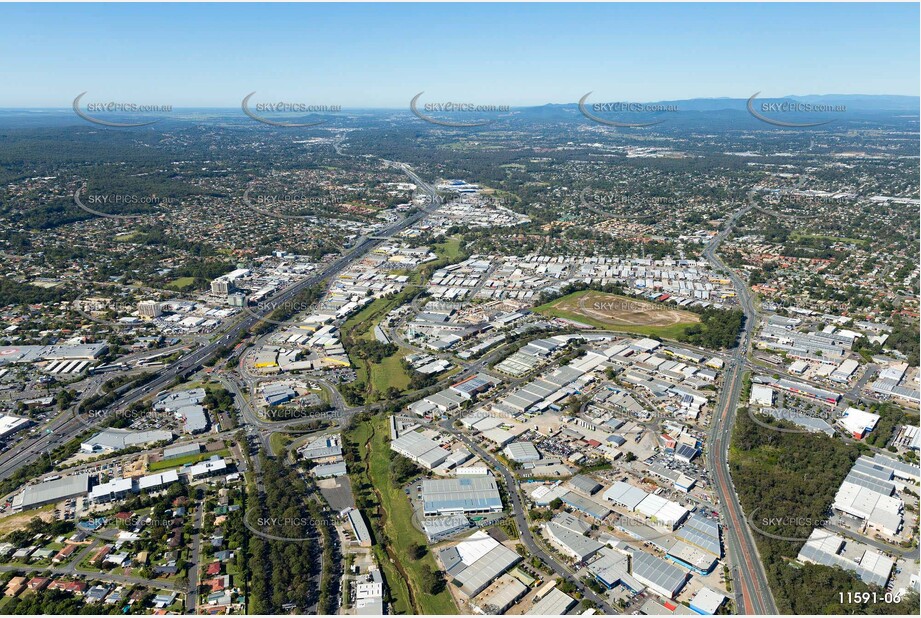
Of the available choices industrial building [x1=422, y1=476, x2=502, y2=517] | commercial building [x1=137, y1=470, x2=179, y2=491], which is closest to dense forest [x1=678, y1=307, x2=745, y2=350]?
industrial building [x1=422, y1=476, x2=502, y2=517]

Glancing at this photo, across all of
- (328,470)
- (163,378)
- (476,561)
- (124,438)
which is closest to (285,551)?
(328,470)

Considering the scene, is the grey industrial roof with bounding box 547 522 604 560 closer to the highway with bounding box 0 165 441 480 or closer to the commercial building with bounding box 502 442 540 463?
the commercial building with bounding box 502 442 540 463

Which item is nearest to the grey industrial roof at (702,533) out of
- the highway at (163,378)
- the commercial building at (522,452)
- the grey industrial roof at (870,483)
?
the commercial building at (522,452)

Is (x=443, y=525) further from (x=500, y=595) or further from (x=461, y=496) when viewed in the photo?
(x=500, y=595)

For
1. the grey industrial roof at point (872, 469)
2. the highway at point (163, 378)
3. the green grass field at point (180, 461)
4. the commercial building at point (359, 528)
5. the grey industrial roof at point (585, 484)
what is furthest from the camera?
the highway at point (163, 378)

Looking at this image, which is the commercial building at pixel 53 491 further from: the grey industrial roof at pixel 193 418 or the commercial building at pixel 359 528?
the commercial building at pixel 359 528

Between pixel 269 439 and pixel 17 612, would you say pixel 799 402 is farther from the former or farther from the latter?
pixel 17 612

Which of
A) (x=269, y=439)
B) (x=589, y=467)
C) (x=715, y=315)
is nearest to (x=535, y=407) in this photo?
(x=589, y=467)
